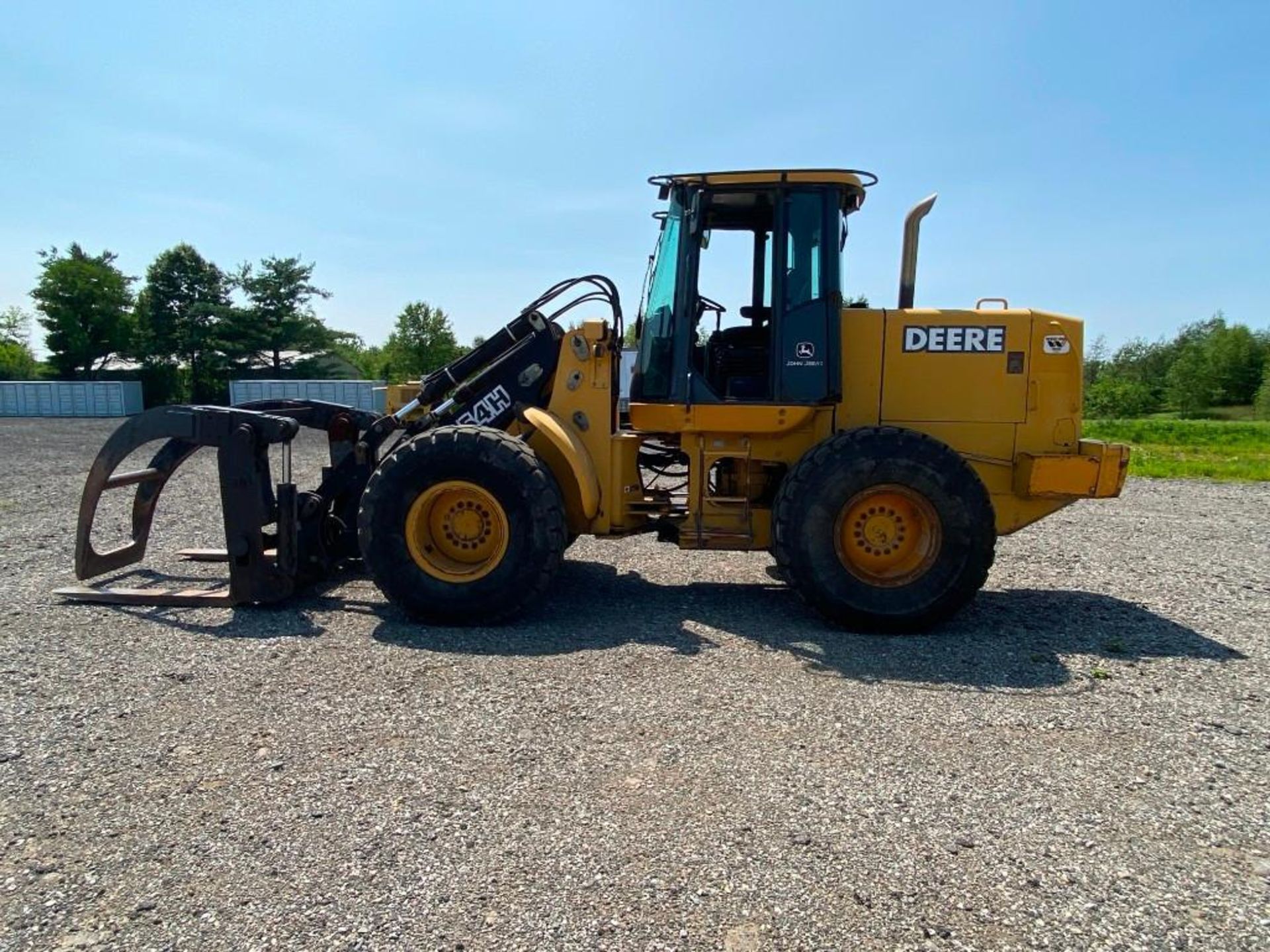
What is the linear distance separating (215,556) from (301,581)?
168 centimetres

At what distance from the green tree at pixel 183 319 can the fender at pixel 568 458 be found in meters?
41.4

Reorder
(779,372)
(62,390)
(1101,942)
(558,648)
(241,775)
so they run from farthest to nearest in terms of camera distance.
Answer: (62,390) → (779,372) → (558,648) → (241,775) → (1101,942)

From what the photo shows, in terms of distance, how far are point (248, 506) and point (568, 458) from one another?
227cm

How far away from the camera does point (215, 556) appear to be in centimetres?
694

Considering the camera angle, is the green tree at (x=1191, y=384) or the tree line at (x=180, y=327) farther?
the green tree at (x=1191, y=384)

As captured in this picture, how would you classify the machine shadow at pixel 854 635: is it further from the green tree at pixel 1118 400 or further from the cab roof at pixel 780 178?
the green tree at pixel 1118 400

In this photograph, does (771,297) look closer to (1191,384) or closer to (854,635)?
(854,635)

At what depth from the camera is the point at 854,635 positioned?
5.27 metres

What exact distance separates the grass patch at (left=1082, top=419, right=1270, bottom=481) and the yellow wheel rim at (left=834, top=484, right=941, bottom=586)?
7.44 meters

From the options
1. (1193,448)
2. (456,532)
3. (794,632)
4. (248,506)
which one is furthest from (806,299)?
(1193,448)

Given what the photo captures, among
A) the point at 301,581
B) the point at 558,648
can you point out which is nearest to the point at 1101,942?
the point at 558,648

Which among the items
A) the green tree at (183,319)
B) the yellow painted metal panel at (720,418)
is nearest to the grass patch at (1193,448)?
the yellow painted metal panel at (720,418)

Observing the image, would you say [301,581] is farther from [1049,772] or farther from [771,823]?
[1049,772]

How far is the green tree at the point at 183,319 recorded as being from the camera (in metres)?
41.1
